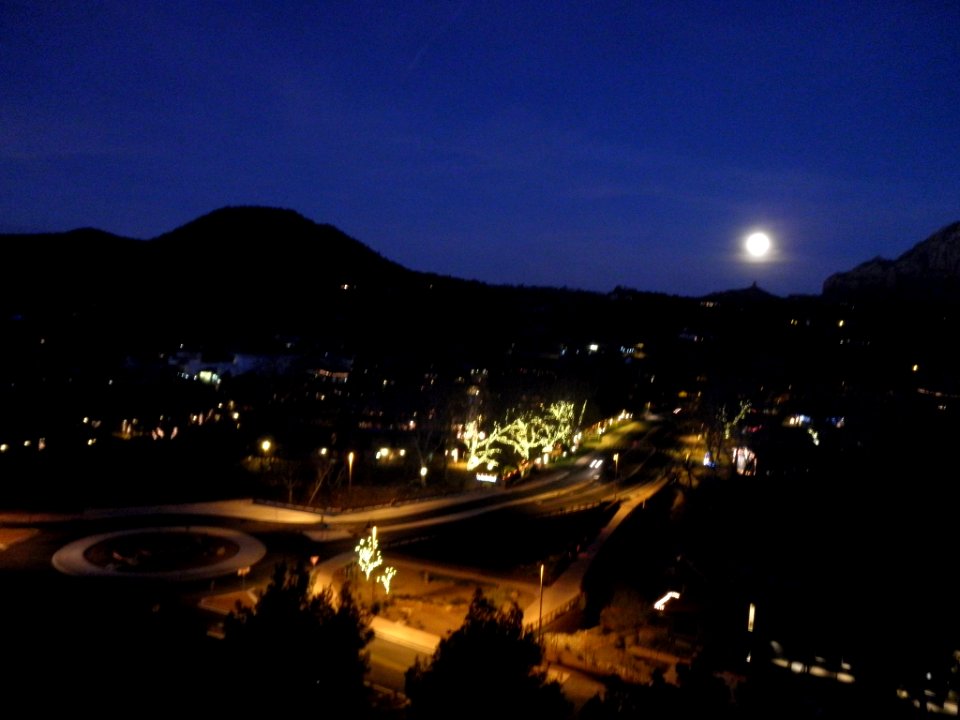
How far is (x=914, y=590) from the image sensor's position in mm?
10633

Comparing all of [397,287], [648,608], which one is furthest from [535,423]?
[397,287]

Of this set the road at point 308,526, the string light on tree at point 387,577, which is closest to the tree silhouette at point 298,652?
the road at point 308,526

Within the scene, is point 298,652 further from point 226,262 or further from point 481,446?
point 226,262

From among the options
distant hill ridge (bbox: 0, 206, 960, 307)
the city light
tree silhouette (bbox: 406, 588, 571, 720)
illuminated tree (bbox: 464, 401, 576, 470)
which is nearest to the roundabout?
the city light

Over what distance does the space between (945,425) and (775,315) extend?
6008 cm

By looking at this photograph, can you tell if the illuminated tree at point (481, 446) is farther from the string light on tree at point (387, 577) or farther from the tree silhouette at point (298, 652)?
the tree silhouette at point (298, 652)

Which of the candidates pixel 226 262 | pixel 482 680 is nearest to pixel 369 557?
pixel 482 680

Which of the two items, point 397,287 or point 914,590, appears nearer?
point 914,590

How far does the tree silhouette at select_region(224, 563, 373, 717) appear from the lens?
5.54m

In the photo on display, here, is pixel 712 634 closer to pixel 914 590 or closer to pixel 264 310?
pixel 914 590

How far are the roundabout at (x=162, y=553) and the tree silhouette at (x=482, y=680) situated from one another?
1098cm

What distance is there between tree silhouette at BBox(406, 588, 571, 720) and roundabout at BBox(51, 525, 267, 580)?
36.0ft

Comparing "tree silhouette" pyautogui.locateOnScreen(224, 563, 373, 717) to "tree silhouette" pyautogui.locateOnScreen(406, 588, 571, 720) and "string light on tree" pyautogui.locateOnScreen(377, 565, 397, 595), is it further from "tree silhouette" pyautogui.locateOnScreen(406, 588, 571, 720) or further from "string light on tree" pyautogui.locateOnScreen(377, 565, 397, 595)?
"string light on tree" pyautogui.locateOnScreen(377, 565, 397, 595)

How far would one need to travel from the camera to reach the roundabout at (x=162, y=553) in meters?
15.3
